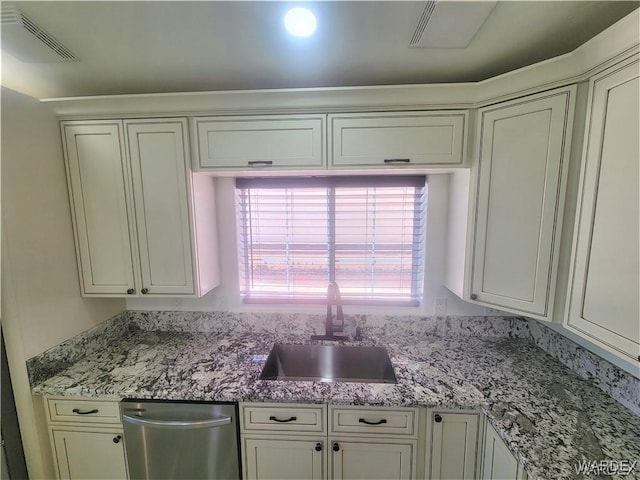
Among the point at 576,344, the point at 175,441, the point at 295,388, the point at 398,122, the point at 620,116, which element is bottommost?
the point at 175,441

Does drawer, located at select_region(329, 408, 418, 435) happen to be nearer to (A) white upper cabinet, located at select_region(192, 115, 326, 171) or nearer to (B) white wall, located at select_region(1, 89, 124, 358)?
(A) white upper cabinet, located at select_region(192, 115, 326, 171)

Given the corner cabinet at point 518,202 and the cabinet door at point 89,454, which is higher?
the corner cabinet at point 518,202

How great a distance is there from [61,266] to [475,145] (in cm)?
242

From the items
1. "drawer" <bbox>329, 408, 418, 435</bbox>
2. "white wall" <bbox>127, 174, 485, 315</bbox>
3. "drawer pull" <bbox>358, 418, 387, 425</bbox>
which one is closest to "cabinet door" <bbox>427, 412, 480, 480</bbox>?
"drawer" <bbox>329, 408, 418, 435</bbox>

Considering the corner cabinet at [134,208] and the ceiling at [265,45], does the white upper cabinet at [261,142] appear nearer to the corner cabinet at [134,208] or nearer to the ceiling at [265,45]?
the corner cabinet at [134,208]

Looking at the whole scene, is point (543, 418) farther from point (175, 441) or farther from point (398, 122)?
point (175, 441)

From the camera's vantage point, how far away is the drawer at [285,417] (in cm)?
129

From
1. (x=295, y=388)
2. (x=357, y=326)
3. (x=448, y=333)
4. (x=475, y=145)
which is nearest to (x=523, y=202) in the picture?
(x=475, y=145)

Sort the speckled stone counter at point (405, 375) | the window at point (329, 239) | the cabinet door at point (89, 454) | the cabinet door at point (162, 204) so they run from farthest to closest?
the window at point (329, 239) → the cabinet door at point (162, 204) → the cabinet door at point (89, 454) → the speckled stone counter at point (405, 375)

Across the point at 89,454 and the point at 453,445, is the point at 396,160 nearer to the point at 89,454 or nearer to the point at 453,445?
the point at 453,445

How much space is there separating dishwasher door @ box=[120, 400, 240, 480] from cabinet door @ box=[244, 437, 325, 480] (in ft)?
0.26

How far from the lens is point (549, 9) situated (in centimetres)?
98

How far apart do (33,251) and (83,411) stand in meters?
0.88

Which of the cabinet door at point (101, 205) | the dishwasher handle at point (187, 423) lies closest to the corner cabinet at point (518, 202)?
the dishwasher handle at point (187, 423)
